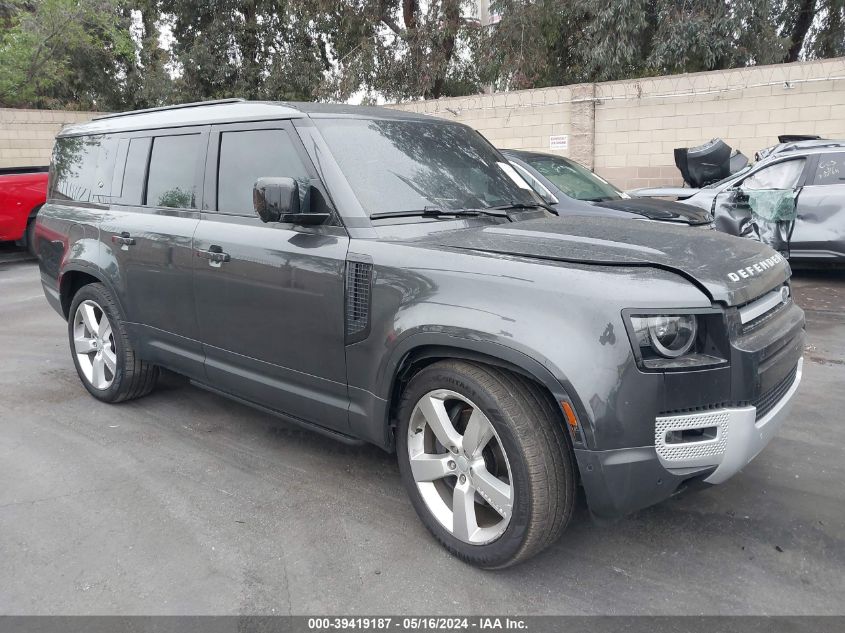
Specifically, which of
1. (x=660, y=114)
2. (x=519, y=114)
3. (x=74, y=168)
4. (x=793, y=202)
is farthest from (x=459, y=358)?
(x=519, y=114)

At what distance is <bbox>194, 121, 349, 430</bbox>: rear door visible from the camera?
130 inches

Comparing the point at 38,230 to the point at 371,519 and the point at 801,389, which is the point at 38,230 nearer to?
the point at 371,519

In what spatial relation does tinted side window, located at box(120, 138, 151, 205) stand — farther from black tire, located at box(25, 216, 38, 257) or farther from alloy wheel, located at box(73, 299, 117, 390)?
black tire, located at box(25, 216, 38, 257)

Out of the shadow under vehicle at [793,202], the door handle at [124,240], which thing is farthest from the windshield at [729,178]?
the door handle at [124,240]

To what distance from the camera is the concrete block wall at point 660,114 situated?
11234 millimetres

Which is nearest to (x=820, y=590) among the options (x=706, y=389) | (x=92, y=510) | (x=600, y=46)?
(x=706, y=389)

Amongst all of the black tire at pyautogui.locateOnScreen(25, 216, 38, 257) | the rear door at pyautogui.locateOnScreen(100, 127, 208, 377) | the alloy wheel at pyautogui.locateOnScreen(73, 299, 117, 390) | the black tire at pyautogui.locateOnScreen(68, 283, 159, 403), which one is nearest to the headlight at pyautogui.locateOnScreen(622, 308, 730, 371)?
the rear door at pyautogui.locateOnScreen(100, 127, 208, 377)

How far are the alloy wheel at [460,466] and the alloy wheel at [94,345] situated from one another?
2.74m

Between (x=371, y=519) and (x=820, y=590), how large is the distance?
1898 millimetres

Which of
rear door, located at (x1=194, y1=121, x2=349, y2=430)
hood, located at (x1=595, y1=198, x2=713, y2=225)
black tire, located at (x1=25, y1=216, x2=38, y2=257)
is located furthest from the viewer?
black tire, located at (x1=25, y1=216, x2=38, y2=257)

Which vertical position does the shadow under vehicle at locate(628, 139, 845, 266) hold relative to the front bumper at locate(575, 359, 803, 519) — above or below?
above

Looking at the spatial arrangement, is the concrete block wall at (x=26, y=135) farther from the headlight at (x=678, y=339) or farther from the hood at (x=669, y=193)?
the headlight at (x=678, y=339)

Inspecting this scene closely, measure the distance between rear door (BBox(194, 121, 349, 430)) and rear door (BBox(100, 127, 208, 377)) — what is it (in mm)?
134

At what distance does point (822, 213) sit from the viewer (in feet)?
27.7
